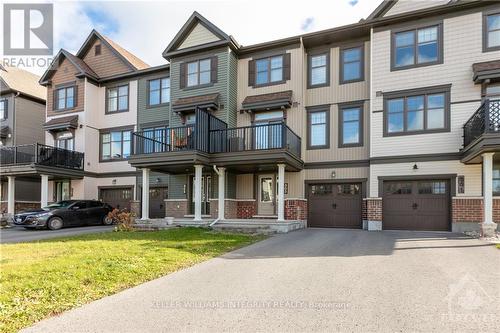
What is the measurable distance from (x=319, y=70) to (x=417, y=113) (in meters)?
4.80

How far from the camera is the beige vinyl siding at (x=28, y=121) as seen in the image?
21984 mm

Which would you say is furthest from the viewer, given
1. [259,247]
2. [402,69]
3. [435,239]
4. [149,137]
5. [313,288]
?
[149,137]

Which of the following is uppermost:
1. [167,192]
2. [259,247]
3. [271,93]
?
[271,93]

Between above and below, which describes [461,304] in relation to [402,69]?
below

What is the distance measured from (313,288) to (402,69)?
38.1ft

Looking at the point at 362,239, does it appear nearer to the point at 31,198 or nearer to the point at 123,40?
the point at 123,40

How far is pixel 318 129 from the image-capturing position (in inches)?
607

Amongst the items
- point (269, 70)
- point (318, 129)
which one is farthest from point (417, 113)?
point (269, 70)

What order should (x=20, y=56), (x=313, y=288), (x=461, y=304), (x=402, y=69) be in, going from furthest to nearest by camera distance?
(x=402, y=69) < (x=20, y=56) < (x=313, y=288) < (x=461, y=304)

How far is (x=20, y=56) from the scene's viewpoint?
11422 millimetres

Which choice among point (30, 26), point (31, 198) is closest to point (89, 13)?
point (30, 26)

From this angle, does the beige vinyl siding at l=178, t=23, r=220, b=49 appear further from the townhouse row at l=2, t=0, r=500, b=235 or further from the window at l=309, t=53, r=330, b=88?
the window at l=309, t=53, r=330, b=88

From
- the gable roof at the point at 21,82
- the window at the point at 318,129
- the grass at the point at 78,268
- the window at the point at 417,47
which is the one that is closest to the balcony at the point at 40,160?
the gable roof at the point at 21,82

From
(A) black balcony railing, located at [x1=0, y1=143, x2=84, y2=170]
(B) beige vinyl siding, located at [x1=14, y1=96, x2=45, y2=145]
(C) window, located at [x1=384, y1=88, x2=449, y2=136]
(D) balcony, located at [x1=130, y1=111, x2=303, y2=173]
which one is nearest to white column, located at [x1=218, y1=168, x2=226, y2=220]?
(D) balcony, located at [x1=130, y1=111, x2=303, y2=173]
